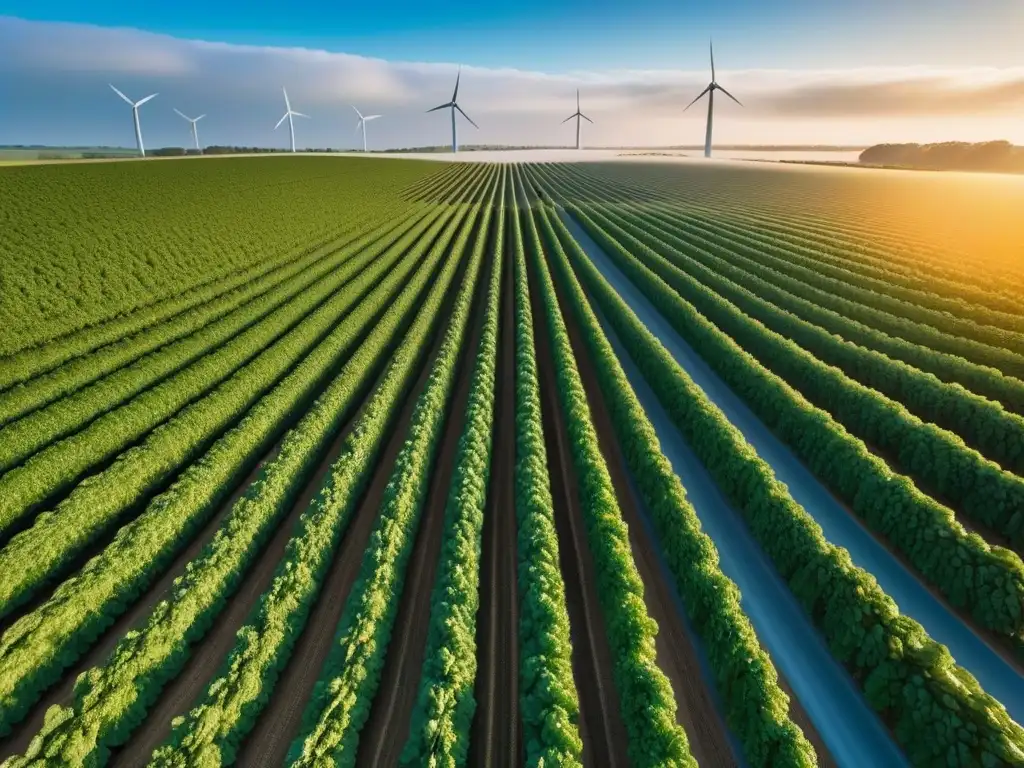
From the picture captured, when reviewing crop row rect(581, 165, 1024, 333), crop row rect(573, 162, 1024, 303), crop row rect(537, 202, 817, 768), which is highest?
crop row rect(573, 162, 1024, 303)

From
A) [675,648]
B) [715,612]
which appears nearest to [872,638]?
[715,612]

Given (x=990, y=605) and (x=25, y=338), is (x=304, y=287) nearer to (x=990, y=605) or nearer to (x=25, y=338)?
(x=25, y=338)

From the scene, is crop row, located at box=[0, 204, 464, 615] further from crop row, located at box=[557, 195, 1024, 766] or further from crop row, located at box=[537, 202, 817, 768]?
crop row, located at box=[557, 195, 1024, 766]

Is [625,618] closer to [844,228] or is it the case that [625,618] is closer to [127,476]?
[127,476]

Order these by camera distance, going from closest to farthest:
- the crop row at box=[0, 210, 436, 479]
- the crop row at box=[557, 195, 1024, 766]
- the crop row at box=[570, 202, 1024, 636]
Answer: the crop row at box=[557, 195, 1024, 766], the crop row at box=[570, 202, 1024, 636], the crop row at box=[0, 210, 436, 479]

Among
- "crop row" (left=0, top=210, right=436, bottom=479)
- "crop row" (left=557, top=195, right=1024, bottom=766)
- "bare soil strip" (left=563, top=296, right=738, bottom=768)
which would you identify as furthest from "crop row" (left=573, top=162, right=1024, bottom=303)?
"crop row" (left=0, top=210, right=436, bottom=479)

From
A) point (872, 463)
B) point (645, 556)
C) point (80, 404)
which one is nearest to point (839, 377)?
point (872, 463)

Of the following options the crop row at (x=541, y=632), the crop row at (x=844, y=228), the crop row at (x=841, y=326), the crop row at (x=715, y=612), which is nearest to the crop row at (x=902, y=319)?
the crop row at (x=841, y=326)
